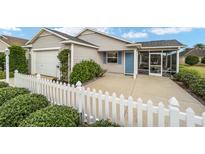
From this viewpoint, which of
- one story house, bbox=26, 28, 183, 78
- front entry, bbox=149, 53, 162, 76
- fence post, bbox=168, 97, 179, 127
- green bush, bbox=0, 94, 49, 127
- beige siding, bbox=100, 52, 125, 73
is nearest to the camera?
fence post, bbox=168, 97, 179, 127

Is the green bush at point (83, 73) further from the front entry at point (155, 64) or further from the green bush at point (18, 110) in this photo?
the front entry at point (155, 64)

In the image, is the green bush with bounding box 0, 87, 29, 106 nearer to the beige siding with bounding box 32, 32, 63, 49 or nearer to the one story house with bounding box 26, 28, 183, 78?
the one story house with bounding box 26, 28, 183, 78

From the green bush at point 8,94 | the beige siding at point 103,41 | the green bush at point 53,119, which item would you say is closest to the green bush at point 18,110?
the green bush at point 53,119

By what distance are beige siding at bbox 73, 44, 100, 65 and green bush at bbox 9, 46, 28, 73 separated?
3267 mm

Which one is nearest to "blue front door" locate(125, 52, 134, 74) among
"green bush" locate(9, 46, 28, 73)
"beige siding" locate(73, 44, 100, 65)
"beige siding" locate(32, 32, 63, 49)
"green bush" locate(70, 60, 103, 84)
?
"beige siding" locate(73, 44, 100, 65)

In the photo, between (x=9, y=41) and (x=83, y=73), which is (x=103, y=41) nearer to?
(x=83, y=73)

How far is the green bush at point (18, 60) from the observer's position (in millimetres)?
9570

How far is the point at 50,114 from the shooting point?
116 inches

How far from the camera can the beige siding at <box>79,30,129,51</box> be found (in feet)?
38.0
